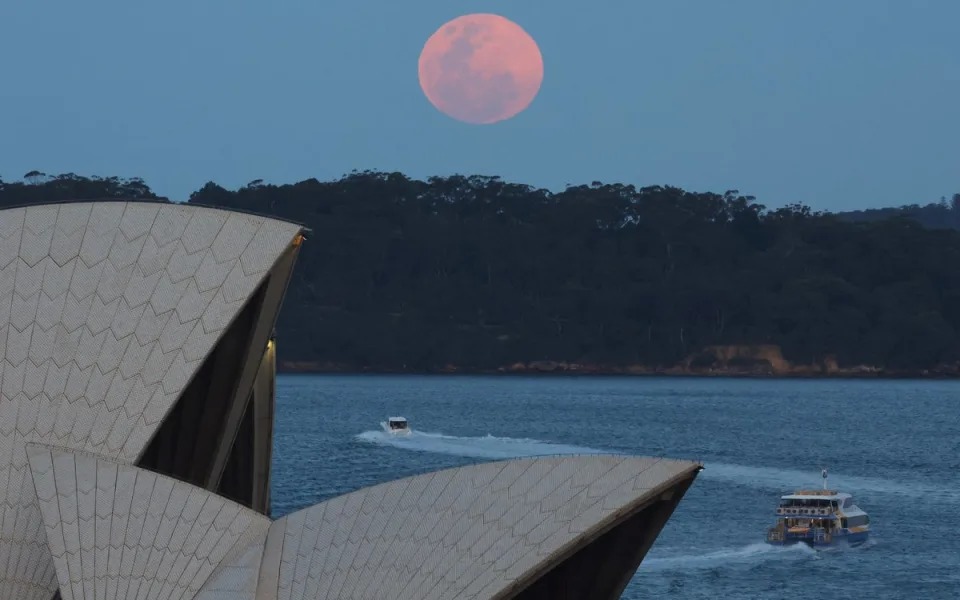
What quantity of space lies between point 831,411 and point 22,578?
148 meters

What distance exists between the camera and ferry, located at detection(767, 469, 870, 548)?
239ft

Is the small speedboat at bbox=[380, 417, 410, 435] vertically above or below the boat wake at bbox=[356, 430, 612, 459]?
above

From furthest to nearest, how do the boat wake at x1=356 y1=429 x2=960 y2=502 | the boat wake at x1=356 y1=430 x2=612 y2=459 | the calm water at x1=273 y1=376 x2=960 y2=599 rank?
1. the boat wake at x1=356 y1=430 x2=612 y2=459
2. the boat wake at x1=356 y1=429 x2=960 y2=502
3. the calm water at x1=273 y1=376 x2=960 y2=599

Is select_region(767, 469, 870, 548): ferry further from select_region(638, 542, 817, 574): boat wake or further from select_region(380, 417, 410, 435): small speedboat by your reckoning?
select_region(380, 417, 410, 435): small speedboat

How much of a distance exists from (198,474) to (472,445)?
79836 millimetres

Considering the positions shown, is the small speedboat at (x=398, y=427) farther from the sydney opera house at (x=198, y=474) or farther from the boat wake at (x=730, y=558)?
the sydney opera house at (x=198, y=474)

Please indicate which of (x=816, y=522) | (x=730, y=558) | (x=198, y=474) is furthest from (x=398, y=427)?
(x=198, y=474)

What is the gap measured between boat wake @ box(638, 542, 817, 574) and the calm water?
11cm

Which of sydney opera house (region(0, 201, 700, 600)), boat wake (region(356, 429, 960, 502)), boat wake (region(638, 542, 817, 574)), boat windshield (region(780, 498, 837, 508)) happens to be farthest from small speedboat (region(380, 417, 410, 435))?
sydney opera house (region(0, 201, 700, 600))

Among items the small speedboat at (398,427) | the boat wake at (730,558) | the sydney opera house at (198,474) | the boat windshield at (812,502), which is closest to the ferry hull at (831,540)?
the boat wake at (730,558)

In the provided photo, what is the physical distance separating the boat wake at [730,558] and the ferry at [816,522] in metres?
0.49

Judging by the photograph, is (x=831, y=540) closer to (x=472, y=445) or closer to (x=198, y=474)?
(x=198, y=474)

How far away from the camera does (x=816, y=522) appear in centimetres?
7344

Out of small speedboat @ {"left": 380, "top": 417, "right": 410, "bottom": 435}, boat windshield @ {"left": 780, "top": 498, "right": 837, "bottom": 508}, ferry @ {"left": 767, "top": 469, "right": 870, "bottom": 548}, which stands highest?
small speedboat @ {"left": 380, "top": 417, "right": 410, "bottom": 435}
